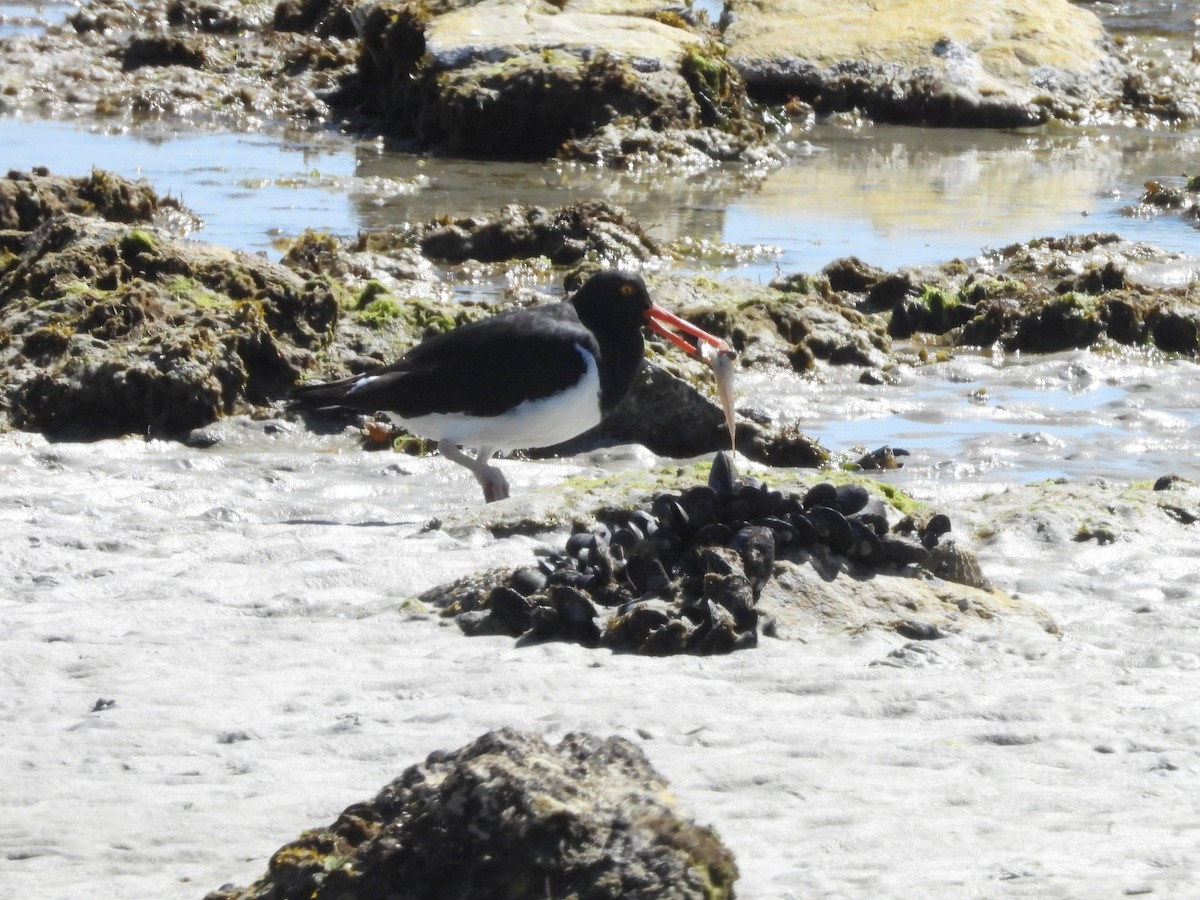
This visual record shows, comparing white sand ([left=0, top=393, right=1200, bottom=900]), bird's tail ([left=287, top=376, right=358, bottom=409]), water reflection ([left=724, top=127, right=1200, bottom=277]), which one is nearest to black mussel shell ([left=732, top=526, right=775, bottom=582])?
white sand ([left=0, top=393, right=1200, bottom=900])

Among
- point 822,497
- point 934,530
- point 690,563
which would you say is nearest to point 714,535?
point 690,563

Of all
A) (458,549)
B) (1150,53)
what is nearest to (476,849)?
(458,549)

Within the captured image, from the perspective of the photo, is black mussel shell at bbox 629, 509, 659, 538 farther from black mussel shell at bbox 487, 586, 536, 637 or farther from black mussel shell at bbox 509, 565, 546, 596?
black mussel shell at bbox 487, 586, 536, 637

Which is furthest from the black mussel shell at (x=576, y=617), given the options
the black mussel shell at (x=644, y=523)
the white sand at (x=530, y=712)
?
the black mussel shell at (x=644, y=523)

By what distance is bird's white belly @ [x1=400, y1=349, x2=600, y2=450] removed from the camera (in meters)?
7.23

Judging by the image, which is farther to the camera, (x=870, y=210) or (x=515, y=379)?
(x=870, y=210)

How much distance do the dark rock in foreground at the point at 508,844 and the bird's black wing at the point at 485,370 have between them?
14.5ft

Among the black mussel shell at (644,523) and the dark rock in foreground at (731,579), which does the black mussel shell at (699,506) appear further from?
the black mussel shell at (644,523)

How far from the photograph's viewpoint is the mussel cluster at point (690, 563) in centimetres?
511

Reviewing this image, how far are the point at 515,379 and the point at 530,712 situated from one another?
9.83 ft

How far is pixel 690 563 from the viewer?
550cm

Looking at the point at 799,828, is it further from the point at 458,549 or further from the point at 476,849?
the point at 458,549

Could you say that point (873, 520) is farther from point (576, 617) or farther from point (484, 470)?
point (484, 470)

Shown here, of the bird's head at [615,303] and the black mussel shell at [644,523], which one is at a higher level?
the bird's head at [615,303]
